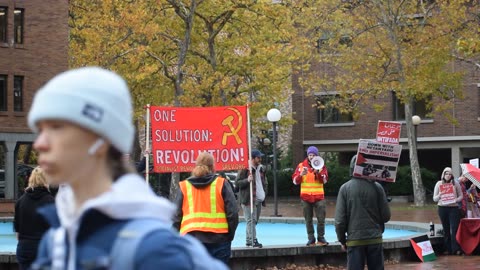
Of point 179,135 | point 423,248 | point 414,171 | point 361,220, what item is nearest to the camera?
point 361,220

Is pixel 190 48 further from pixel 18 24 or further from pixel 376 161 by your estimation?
pixel 376 161

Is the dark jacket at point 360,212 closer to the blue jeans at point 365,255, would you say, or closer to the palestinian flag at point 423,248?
the blue jeans at point 365,255

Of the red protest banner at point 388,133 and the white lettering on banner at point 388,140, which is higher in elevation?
the red protest banner at point 388,133

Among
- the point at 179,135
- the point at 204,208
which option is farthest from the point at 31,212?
the point at 179,135

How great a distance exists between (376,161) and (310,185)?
6.89 metres

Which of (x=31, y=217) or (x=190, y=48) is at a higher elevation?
(x=190, y=48)

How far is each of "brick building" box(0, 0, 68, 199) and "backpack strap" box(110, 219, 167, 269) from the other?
44.6m

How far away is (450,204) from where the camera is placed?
23094 mm

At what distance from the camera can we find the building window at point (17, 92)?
4779 cm

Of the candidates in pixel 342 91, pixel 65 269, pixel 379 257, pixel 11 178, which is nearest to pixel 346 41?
pixel 342 91

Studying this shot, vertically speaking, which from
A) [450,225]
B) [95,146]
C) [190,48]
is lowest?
[450,225]

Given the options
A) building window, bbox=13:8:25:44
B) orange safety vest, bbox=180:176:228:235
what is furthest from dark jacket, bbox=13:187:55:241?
building window, bbox=13:8:25:44

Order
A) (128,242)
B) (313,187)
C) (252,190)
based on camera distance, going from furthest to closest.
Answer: (313,187) → (252,190) → (128,242)

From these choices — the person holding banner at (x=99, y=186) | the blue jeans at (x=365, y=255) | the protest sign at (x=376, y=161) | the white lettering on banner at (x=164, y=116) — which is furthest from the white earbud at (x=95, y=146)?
the white lettering on banner at (x=164, y=116)
